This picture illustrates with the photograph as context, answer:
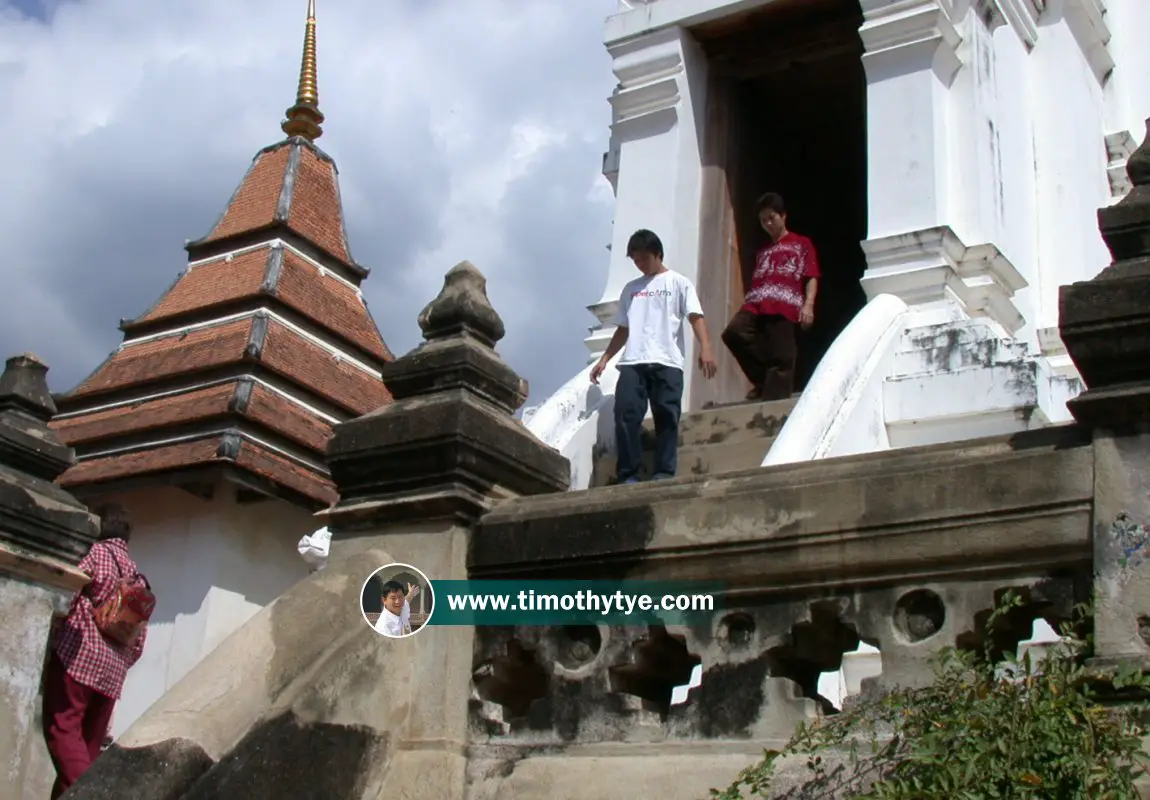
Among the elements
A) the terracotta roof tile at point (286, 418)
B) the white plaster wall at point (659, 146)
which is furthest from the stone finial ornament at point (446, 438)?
the terracotta roof tile at point (286, 418)

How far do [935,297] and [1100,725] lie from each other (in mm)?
4906

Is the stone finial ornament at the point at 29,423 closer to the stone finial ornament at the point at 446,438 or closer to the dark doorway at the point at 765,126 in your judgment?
the stone finial ornament at the point at 446,438

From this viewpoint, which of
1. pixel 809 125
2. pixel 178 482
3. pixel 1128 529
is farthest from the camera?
pixel 178 482

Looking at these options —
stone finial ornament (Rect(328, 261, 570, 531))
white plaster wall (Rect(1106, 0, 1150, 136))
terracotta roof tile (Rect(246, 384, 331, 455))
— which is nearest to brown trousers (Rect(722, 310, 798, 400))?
stone finial ornament (Rect(328, 261, 570, 531))

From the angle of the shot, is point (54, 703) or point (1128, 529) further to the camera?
point (54, 703)

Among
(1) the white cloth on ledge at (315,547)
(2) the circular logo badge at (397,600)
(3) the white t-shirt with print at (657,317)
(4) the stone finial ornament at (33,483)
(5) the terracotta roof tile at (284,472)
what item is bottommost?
(2) the circular logo badge at (397,600)

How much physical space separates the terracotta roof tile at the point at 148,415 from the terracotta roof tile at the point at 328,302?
5.20 feet

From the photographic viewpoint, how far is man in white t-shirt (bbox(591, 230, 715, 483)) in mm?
6418

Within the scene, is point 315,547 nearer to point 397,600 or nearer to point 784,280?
point 784,280

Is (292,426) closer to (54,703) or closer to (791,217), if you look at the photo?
(791,217)

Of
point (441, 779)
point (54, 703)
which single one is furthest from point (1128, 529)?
point (54, 703)

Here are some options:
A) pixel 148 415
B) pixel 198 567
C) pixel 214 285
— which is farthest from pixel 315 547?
pixel 214 285

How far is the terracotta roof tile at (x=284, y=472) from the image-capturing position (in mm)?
13688

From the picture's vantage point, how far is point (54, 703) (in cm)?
603
